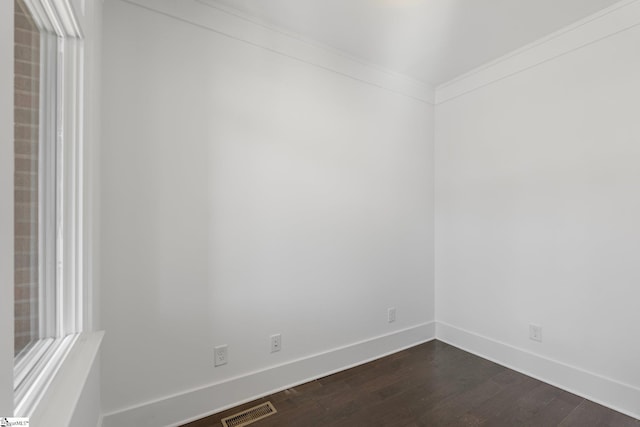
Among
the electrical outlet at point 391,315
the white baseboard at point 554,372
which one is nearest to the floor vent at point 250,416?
the electrical outlet at point 391,315

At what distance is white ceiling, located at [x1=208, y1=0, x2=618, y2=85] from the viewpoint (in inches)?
74.1

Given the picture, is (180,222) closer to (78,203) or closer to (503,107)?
(78,203)

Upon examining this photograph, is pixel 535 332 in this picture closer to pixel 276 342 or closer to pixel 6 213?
pixel 276 342

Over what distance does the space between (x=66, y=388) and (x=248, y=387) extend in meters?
1.21

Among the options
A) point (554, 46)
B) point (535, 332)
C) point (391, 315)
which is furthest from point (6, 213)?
point (554, 46)

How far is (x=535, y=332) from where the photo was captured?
2.26 meters

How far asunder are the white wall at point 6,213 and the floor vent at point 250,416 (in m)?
1.42

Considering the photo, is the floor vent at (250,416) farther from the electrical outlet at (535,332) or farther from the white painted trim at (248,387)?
the electrical outlet at (535,332)

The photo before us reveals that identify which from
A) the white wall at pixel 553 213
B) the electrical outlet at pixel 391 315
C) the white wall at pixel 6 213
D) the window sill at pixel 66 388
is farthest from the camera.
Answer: the electrical outlet at pixel 391 315

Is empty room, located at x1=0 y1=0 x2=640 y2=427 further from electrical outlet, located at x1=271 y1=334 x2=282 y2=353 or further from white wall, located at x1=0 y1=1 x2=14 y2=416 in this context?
white wall, located at x1=0 y1=1 x2=14 y2=416

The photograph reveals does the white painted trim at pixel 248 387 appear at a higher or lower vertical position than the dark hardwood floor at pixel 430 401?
higher

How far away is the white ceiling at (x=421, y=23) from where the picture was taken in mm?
1882

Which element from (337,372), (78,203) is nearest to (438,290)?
(337,372)

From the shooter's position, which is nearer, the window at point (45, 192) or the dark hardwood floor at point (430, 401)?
the window at point (45, 192)
